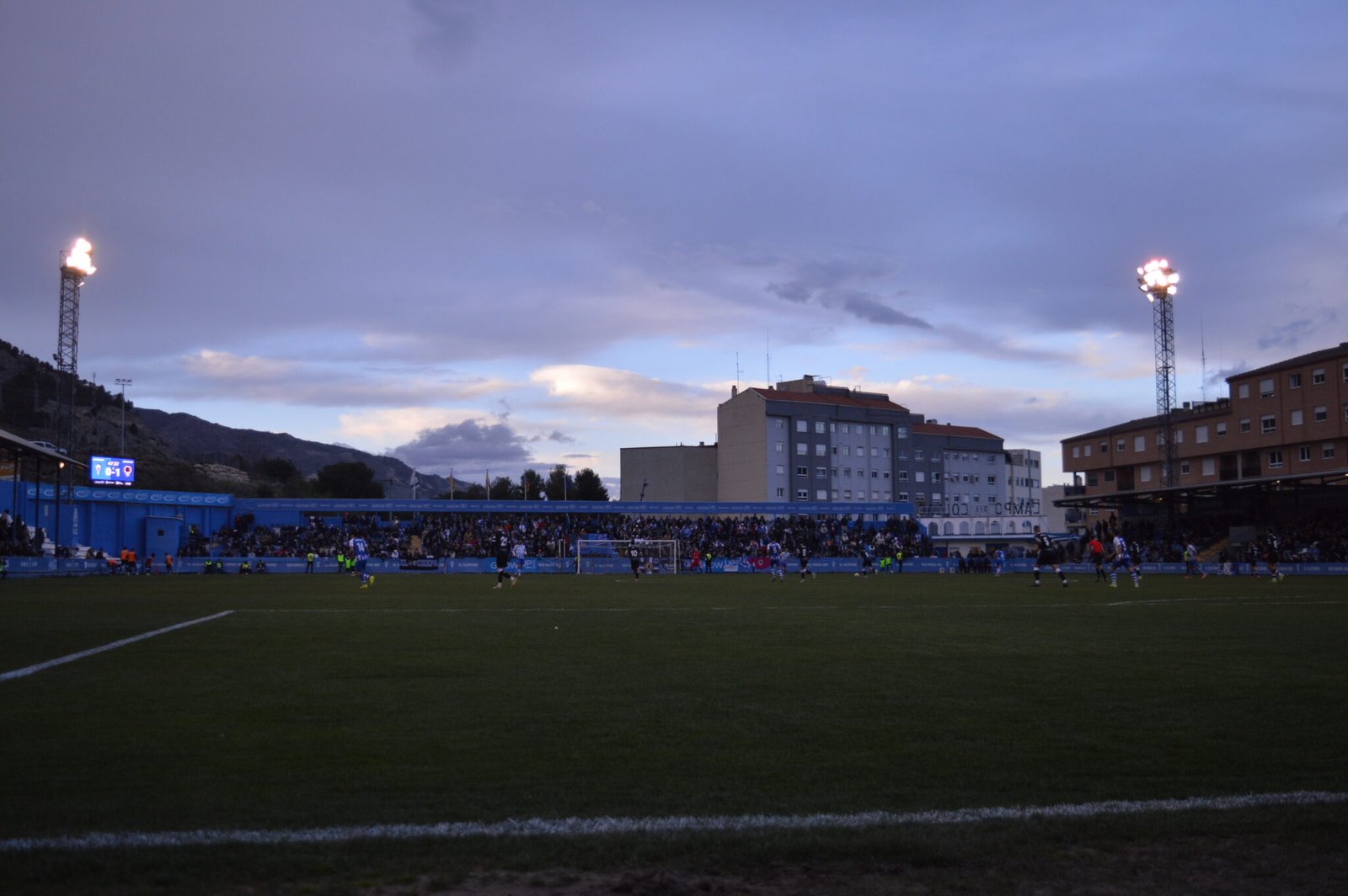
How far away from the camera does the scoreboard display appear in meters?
61.6

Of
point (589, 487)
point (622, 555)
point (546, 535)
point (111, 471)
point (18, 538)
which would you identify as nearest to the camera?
point (18, 538)

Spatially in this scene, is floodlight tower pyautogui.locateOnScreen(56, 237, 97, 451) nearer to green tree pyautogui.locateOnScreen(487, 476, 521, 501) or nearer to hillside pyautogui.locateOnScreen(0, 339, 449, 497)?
hillside pyautogui.locateOnScreen(0, 339, 449, 497)

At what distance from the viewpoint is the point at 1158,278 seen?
5997 centimetres

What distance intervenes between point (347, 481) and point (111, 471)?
82.0 meters

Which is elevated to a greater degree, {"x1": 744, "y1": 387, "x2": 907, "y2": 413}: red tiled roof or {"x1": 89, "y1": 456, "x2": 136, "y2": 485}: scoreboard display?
{"x1": 744, "y1": 387, "x2": 907, "y2": 413}: red tiled roof

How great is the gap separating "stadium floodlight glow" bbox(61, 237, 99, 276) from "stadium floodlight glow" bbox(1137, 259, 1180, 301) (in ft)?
201

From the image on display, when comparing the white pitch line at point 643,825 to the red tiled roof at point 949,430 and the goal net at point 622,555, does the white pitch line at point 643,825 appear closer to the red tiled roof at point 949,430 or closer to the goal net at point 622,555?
the goal net at point 622,555

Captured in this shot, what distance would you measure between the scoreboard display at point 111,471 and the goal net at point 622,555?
26.9m

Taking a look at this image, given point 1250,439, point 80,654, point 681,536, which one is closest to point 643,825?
point 80,654

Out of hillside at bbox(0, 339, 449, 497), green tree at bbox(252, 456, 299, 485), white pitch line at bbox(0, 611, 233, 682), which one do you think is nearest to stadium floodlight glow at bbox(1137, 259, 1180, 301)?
white pitch line at bbox(0, 611, 233, 682)

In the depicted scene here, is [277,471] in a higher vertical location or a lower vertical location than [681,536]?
higher

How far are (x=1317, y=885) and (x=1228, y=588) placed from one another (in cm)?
3398

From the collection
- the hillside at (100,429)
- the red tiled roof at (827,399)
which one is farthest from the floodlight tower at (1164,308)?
the hillside at (100,429)

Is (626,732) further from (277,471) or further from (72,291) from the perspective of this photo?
(277,471)
